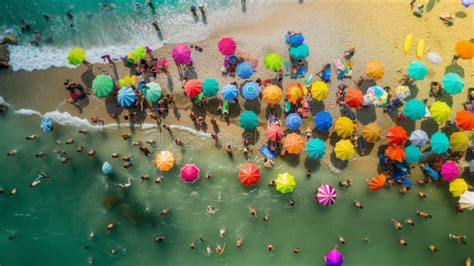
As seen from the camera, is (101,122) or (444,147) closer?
(444,147)

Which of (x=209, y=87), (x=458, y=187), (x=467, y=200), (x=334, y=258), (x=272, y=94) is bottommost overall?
(x=334, y=258)

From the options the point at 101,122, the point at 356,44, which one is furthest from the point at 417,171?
the point at 101,122

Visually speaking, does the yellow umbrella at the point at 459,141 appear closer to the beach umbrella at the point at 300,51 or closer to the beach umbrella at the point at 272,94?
the beach umbrella at the point at 300,51

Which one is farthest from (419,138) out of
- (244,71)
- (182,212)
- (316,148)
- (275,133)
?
(182,212)

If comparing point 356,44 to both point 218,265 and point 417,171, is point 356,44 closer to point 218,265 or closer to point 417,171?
point 417,171

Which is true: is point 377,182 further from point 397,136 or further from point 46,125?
point 46,125

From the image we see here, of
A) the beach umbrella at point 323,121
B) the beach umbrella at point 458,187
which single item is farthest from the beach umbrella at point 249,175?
the beach umbrella at point 458,187

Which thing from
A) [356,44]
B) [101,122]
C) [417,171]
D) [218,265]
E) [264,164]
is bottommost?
[218,265]
